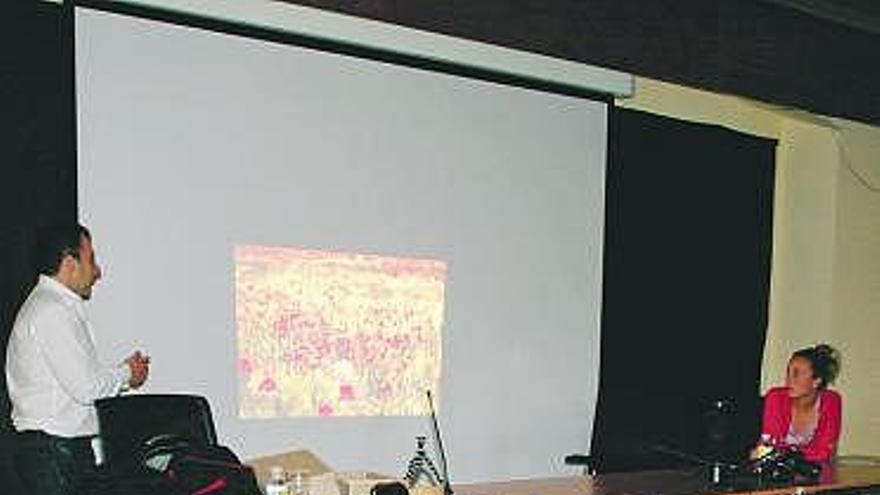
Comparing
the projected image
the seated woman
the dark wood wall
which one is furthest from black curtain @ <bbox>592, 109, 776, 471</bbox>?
the dark wood wall

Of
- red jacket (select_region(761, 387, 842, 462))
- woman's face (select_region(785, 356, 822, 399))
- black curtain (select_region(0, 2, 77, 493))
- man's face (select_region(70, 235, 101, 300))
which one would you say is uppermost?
black curtain (select_region(0, 2, 77, 493))

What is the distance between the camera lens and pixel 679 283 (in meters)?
5.03

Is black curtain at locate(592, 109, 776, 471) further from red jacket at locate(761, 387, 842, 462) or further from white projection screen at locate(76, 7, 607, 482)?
red jacket at locate(761, 387, 842, 462)

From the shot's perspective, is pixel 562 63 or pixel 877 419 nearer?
pixel 562 63

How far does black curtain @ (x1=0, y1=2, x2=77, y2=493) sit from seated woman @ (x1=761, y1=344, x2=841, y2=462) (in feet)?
9.02

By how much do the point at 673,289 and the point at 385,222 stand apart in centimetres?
179

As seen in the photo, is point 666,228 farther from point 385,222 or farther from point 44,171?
point 44,171

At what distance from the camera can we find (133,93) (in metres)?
3.32

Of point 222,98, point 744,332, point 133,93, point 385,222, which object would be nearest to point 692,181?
point 744,332

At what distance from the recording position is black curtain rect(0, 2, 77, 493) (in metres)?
3.13

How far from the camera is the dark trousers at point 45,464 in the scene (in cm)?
279

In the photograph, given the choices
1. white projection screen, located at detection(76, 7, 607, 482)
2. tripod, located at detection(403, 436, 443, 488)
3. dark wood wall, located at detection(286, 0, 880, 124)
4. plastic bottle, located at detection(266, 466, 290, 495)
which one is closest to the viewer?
plastic bottle, located at detection(266, 466, 290, 495)

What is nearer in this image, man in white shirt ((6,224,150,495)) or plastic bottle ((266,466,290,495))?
plastic bottle ((266,466,290,495))

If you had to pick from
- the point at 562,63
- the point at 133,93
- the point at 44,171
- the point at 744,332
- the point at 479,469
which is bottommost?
the point at 479,469
